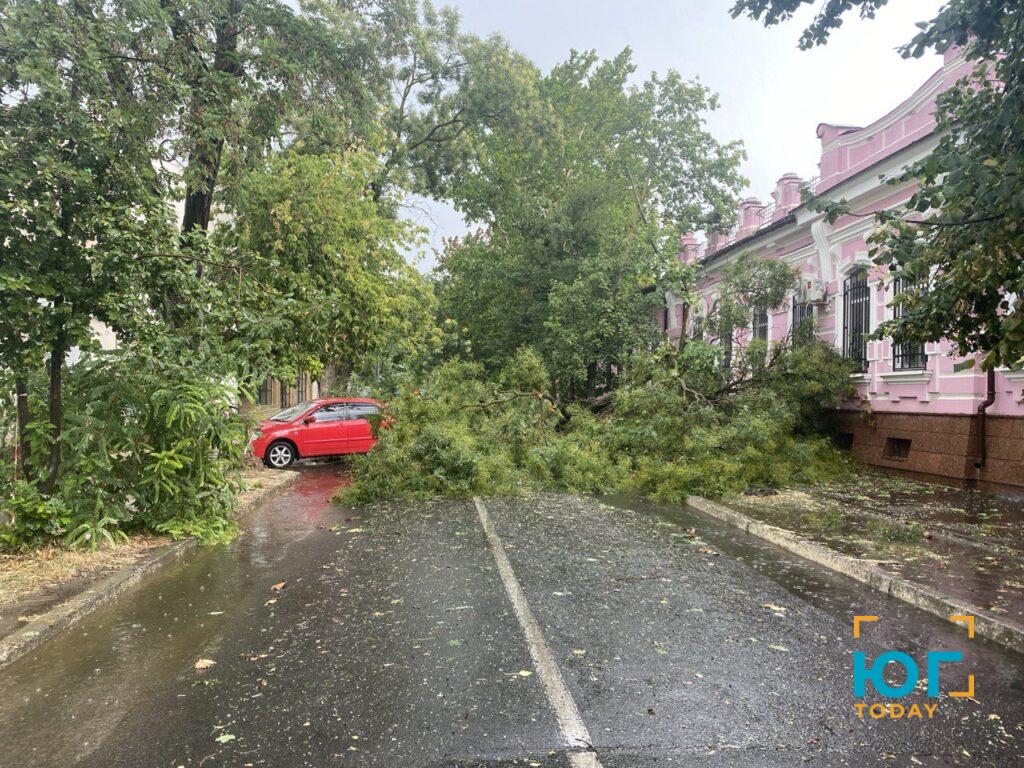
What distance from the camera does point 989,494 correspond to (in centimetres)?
1126

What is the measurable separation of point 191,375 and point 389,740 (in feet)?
17.7

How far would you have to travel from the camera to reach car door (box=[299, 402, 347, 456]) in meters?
17.6

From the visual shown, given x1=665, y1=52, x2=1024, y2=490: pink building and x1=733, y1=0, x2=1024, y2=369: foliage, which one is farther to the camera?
x1=665, y1=52, x2=1024, y2=490: pink building

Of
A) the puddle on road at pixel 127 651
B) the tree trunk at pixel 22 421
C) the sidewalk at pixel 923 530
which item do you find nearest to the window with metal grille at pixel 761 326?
the sidewalk at pixel 923 530

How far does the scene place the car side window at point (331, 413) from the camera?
17.9 meters

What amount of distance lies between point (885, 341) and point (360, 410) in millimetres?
12095

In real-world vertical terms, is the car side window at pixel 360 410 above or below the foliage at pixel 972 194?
below

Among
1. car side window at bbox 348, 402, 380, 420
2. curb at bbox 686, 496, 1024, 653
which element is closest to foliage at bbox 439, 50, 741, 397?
car side window at bbox 348, 402, 380, 420

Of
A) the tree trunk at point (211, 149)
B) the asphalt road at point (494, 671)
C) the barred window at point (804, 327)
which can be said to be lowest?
the asphalt road at point (494, 671)

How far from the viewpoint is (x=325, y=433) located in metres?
17.9

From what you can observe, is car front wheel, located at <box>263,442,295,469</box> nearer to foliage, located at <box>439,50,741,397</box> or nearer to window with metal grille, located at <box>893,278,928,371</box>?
foliage, located at <box>439,50,741,397</box>

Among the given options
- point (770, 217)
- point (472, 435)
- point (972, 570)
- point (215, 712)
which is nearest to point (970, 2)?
point (972, 570)

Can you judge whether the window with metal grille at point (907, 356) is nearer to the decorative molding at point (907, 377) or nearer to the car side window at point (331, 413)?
the decorative molding at point (907, 377)

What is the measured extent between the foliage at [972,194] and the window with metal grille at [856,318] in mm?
8360
